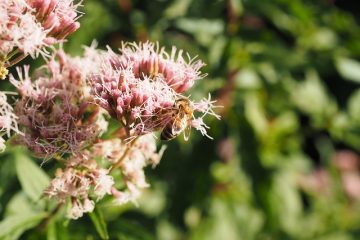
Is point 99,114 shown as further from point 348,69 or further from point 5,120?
point 348,69

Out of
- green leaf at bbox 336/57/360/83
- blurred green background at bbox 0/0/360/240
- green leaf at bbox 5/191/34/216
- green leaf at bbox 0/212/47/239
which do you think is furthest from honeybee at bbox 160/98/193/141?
green leaf at bbox 336/57/360/83

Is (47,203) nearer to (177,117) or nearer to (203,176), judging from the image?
(177,117)

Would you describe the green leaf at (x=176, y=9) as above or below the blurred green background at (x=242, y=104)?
above

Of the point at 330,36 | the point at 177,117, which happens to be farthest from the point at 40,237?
the point at 330,36

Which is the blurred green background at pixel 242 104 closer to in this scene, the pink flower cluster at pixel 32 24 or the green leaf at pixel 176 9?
the green leaf at pixel 176 9

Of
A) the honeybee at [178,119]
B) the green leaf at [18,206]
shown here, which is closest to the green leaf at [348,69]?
the honeybee at [178,119]

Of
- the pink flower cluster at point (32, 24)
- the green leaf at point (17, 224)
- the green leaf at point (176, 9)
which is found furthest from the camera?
the green leaf at point (176, 9)
